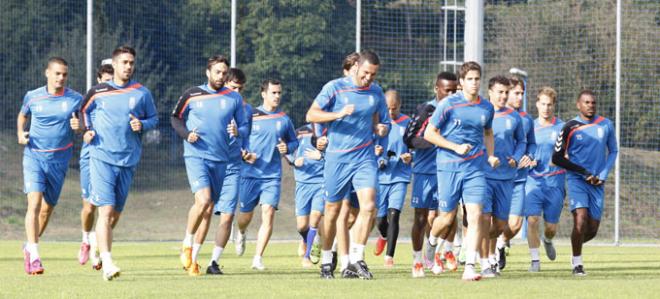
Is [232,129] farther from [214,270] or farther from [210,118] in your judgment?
[214,270]

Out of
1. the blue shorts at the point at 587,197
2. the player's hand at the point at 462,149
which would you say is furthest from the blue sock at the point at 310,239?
the player's hand at the point at 462,149

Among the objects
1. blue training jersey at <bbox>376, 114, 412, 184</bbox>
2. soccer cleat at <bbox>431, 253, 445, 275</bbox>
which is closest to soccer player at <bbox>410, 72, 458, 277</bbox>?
soccer cleat at <bbox>431, 253, 445, 275</bbox>

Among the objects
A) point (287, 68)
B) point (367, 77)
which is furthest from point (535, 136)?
point (287, 68)

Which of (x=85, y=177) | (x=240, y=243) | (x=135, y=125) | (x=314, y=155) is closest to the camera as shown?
(x=135, y=125)

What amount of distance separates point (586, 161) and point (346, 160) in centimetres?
328

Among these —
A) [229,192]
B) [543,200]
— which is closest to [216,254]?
[229,192]

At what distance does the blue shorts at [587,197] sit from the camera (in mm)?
14297

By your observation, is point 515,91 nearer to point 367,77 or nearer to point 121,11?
point 367,77

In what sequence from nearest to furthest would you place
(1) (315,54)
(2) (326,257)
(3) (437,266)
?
(2) (326,257)
(3) (437,266)
(1) (315,54)

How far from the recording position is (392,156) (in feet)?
50.3

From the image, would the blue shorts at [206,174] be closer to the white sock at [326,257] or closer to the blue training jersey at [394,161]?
the white sock at [326,257]

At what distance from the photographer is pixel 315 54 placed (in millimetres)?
23562

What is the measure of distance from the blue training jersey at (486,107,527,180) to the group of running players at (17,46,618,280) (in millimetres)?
13

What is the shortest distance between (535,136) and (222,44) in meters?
8.92
